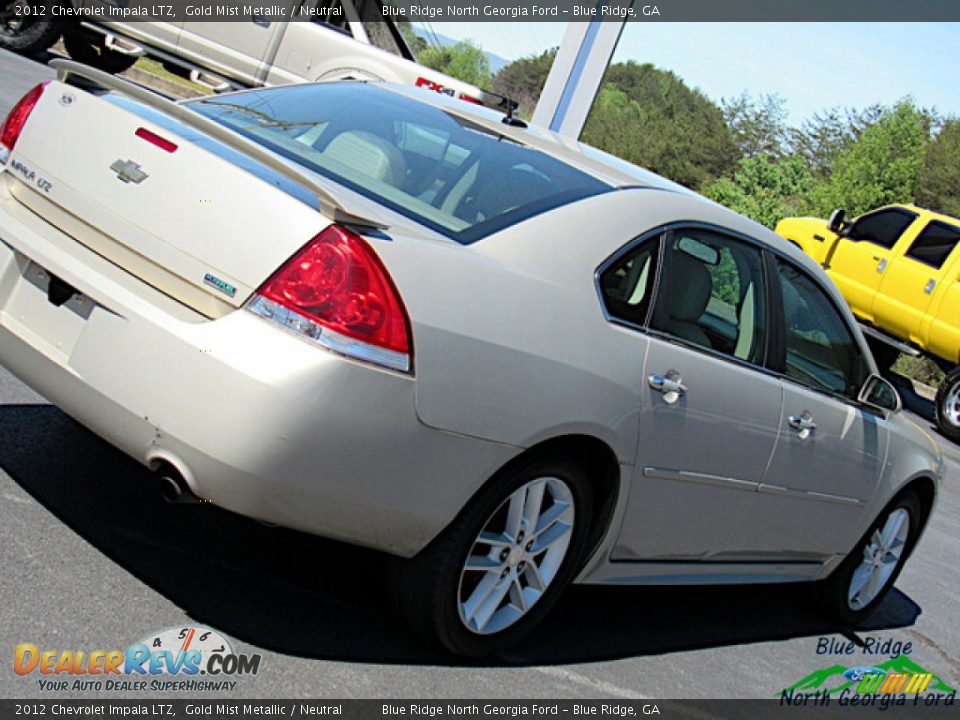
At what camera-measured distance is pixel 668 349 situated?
437cm

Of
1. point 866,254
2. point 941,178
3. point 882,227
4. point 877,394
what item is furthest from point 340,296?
point 941,178

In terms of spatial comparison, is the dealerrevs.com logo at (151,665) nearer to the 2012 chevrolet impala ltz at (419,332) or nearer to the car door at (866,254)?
the 2012 chevrolet impala ltz at (419,332)

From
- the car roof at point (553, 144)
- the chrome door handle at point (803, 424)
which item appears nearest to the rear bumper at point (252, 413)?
the car roof at point (553, 144)

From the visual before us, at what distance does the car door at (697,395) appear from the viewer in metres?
4.32

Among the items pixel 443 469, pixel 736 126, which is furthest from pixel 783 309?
pixel 736 126

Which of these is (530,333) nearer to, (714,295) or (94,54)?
(714,295)

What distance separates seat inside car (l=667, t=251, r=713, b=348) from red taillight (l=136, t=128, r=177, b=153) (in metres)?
1.72

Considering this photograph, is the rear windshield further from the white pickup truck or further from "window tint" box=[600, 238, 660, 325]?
the white pickup truck

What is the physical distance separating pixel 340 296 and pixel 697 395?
1533 mm

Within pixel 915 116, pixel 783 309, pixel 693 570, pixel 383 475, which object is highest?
pixel 915 116

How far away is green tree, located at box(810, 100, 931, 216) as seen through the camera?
3012cm

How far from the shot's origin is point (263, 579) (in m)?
4.29

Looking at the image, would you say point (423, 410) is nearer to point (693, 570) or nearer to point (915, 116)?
point (693, 570)

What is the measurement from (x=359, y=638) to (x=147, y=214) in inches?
56.8
